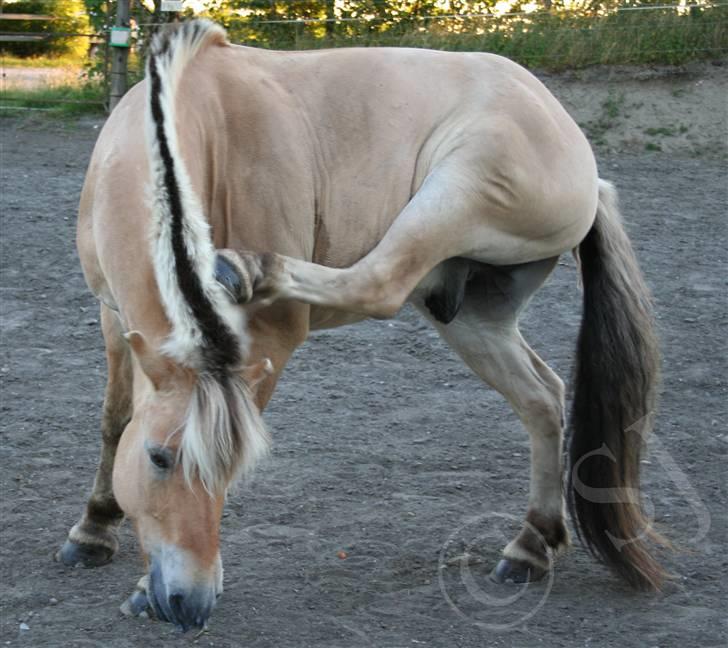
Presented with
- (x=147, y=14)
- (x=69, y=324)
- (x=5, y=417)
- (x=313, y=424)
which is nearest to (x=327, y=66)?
(x=313, y=424)

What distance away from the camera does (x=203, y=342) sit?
2.46m

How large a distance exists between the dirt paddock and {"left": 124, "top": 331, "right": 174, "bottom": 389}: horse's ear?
2.61ft

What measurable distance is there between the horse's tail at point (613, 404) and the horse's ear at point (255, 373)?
1284 millimetres

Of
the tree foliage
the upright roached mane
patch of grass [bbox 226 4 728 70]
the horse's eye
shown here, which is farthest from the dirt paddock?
the tree foliage

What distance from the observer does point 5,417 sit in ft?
14.7

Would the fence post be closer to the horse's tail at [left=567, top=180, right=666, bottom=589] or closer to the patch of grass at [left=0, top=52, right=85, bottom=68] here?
the patch of grass at [left=0, top=52, right=85, bottom=68]

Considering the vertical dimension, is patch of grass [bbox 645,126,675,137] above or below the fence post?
below

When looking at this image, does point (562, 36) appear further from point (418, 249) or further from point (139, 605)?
point (139, 605)

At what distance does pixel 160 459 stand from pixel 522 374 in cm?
144

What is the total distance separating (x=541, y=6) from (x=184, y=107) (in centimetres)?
1035

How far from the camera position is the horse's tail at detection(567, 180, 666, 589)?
337cm

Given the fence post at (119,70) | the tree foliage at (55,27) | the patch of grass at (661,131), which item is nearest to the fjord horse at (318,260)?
the patch of grass at (661,131)

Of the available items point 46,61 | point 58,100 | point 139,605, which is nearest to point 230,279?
point 139,605

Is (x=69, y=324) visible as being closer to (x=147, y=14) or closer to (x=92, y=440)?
(x=92, y=440)
